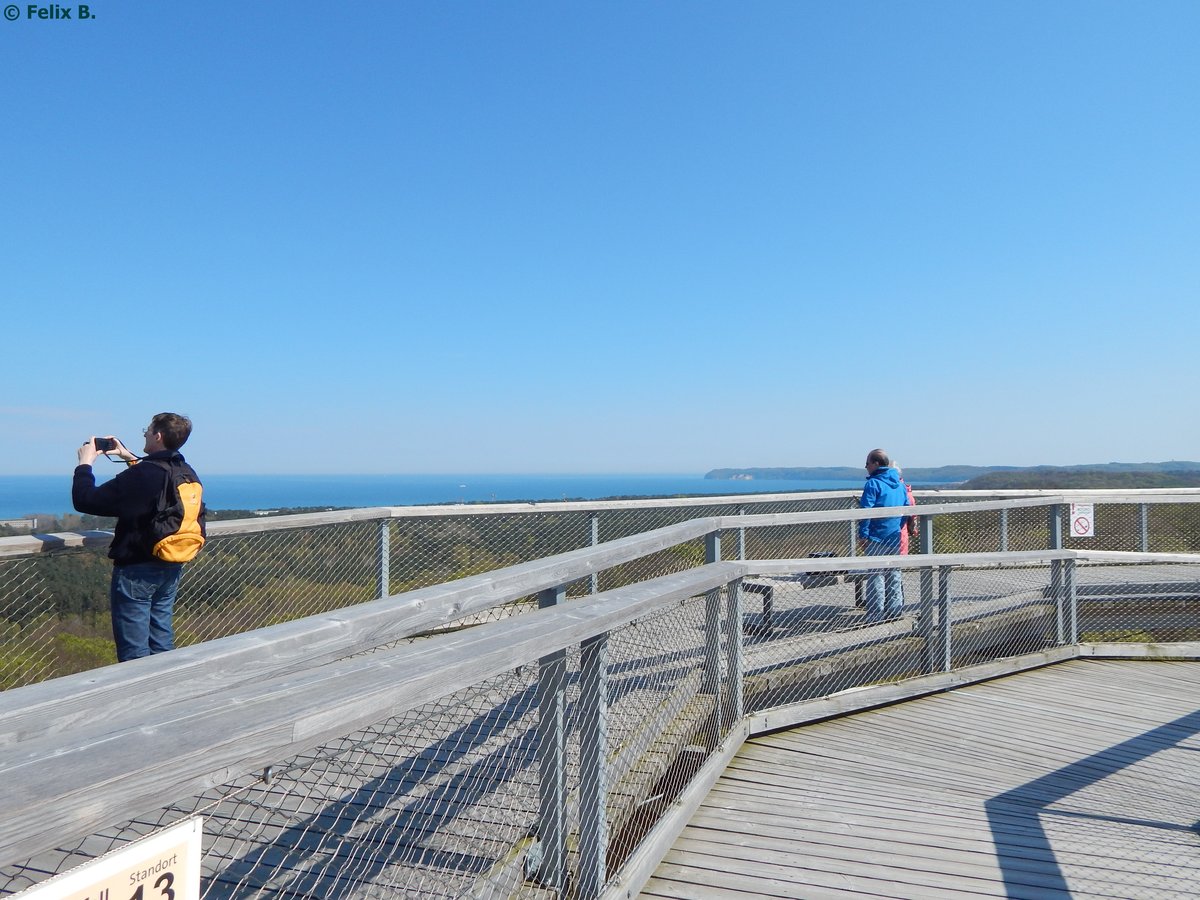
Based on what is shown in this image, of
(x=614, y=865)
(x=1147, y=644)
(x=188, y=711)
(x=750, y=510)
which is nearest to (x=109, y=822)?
(x=188, y=711)

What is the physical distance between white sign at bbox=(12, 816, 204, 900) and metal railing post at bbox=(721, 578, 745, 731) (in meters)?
3.56

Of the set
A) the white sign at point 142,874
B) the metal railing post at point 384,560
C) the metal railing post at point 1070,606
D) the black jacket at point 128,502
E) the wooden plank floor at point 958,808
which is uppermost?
the black jacket at point 128,502

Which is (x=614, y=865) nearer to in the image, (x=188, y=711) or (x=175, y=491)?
(x=188, y=711)

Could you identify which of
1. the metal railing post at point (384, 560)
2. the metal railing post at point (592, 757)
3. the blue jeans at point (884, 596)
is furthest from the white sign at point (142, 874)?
the blue jeans at point (884, 596)

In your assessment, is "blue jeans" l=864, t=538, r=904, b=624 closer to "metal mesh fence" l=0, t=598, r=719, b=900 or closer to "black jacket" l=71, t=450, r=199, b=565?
"metal mesh fence" l=0, t=598, r=719, b=900

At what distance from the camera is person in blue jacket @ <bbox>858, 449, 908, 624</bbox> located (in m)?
6.33

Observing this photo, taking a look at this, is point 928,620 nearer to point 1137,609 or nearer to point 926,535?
point 926,535

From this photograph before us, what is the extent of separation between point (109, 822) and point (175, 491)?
11.8ft

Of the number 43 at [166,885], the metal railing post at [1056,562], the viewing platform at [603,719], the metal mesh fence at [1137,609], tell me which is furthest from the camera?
the metal mesh fence at [1137,609]

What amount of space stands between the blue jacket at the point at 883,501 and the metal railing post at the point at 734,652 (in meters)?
2.79

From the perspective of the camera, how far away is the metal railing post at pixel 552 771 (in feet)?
7.99

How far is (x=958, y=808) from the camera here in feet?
13.0

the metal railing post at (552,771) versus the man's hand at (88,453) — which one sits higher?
the man's hand at (88,453)

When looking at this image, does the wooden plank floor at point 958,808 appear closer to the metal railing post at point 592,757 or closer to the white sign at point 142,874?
the metal railing post at point 592,757
